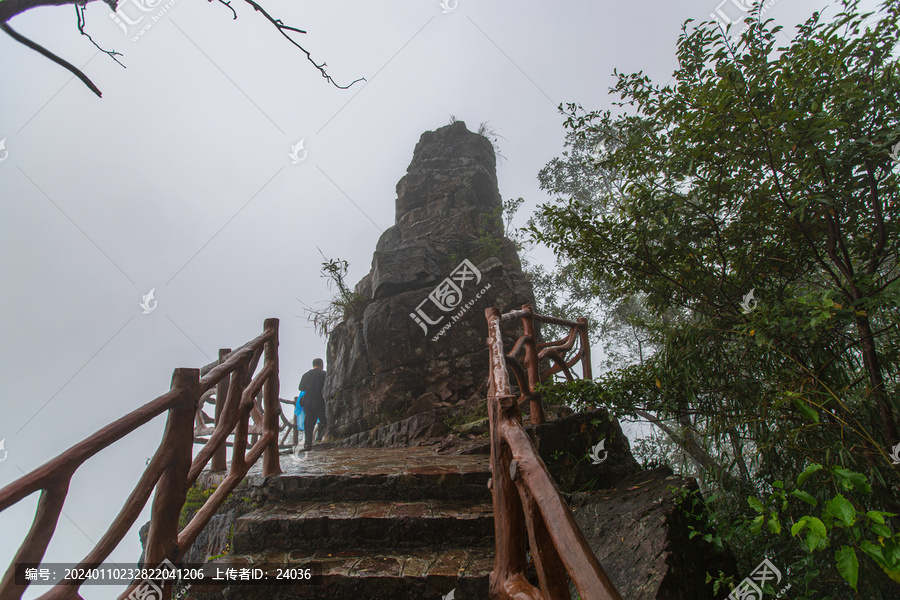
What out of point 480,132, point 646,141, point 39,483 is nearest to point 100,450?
point 39,483

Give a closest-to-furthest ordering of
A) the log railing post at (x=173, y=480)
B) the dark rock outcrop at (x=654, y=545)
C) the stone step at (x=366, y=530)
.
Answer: the log railing post at (x=173, y=480)
the dark rock outcrop at (x=654, y=545)
the stone step at (x=366, y=530)

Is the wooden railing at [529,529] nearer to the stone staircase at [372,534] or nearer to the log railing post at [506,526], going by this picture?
the log railing post at [506,526]

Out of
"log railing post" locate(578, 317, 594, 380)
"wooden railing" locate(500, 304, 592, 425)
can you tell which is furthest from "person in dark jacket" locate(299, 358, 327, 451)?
"log railing post" locate(578, 317, 594, 380)

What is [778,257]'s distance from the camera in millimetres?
2674

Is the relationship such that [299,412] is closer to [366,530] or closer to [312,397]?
[312,397]

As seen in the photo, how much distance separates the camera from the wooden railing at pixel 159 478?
4.97 feet

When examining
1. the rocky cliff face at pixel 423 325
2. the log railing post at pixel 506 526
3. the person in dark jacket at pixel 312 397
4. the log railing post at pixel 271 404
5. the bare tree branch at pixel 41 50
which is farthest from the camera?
the rocky cliff face at pixel 423 325

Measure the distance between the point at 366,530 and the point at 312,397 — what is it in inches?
196

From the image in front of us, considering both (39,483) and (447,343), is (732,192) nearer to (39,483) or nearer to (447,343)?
(39,483)

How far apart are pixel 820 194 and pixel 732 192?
470 millimetres

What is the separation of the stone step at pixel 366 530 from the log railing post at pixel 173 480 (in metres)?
0.90

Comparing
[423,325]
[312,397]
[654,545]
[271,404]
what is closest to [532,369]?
[654,545]
